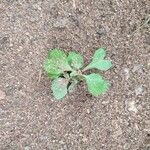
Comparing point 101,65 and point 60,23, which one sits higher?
point 60,23

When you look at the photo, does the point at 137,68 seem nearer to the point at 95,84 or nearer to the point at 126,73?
the point at 126,73

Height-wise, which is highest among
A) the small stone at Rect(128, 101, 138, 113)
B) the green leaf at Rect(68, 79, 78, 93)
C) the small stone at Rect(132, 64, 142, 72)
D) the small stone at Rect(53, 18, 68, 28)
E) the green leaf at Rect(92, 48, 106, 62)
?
the small stone at Rect(53, 18, 68, 28)

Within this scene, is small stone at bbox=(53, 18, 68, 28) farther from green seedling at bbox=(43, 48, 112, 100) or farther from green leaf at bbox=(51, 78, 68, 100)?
green leaf at bbox=(51, 78, 68, 100)

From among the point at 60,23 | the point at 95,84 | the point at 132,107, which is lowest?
the point at 132,107

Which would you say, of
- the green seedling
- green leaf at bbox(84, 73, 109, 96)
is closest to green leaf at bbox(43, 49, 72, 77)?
the green seedling

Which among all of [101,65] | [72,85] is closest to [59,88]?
[72,85]
